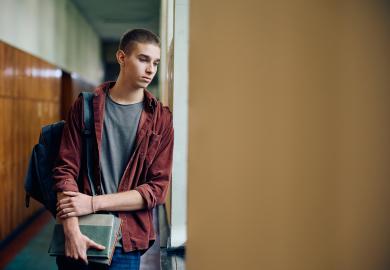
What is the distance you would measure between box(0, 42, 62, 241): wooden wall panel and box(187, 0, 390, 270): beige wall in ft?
11.9

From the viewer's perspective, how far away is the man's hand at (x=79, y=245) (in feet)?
4.16

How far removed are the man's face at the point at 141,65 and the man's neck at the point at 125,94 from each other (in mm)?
22

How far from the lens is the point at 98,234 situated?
4.18ft

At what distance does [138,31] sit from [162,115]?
33 cm

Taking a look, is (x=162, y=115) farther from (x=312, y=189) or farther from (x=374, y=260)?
(x=374, y=260)

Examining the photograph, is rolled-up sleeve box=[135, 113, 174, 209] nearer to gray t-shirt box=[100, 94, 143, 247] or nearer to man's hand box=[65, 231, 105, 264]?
gray t-shirt box=[100, 94, 143, 247]

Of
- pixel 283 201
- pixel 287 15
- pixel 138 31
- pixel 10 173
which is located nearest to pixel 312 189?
pixel 283 201

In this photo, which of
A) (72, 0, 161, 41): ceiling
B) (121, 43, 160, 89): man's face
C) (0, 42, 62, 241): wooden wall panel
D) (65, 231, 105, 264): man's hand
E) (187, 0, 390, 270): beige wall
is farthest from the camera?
(72, 0, 161, 41): ceiling

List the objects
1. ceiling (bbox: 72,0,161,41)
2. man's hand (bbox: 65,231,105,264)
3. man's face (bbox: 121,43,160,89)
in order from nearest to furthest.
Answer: man's hand (bbox: 65,231,105,264), man's face (bbox: 121,43,160,89), ceiling (bbox: 72,0,161,41)

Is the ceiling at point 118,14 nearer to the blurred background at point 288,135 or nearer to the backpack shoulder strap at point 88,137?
the backpack shoulder strap at point 88,137

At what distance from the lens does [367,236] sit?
0.95 meters

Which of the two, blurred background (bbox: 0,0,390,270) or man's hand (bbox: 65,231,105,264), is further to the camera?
man's hand (bbox: 65,231,105,264)

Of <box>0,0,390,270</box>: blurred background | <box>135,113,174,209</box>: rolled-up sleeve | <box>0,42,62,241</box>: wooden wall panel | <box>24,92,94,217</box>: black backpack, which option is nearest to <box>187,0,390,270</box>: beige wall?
<box>0,0,390,270</box>: blurred background

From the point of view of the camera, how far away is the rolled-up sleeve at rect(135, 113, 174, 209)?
1338 millimetres
